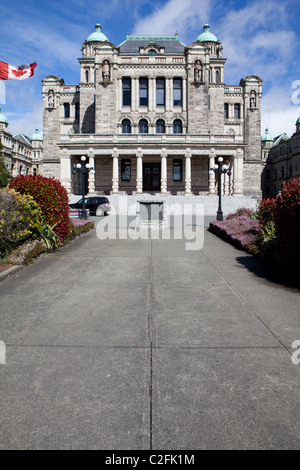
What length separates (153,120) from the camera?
4547 cm

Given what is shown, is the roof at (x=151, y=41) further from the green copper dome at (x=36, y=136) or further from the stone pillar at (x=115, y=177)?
the green copper dome at (x=36, y=136)

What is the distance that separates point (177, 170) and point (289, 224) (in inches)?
1506

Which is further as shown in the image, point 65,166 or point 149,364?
point 65,166

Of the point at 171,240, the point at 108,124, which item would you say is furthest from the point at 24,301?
the point at 108,124

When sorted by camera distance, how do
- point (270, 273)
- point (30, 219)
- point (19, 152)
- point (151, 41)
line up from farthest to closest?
point (19, 152)
point (151, 41)
point (30, 219)
point (270, 273)

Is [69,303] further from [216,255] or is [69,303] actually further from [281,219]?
[216,255]

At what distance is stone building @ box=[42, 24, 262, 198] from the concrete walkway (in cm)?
3311

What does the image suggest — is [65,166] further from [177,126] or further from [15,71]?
[15,71]

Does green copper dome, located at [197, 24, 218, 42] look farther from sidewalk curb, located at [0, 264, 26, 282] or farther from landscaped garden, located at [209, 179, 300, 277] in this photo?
sidewalk curb, located at [0, 264, 26, 282]

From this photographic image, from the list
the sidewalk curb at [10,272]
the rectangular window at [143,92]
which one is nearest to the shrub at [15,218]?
the sidewalk curb at [10,272]

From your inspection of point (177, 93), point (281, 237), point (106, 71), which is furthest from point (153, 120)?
point (281, 237)

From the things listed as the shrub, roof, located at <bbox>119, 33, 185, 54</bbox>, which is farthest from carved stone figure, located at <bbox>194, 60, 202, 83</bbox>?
the shrub
